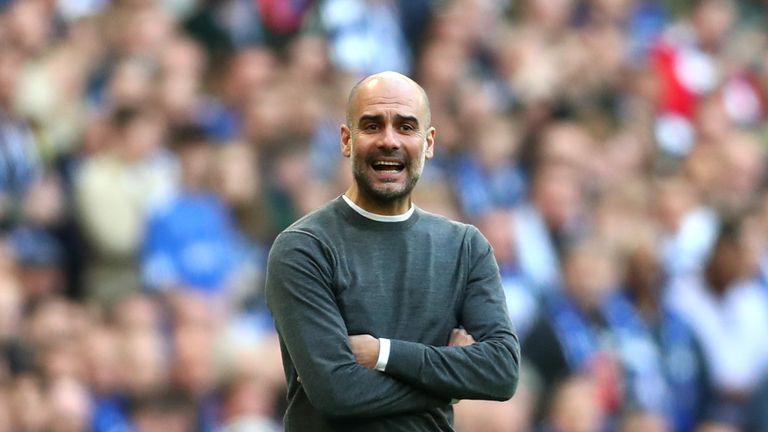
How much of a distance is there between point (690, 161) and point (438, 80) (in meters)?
1.99

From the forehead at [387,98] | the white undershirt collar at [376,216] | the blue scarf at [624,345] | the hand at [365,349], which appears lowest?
the blue scarf at [624,345]

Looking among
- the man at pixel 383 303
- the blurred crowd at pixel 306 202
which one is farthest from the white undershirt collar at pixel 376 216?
the blurred crowd at pixel 306 202

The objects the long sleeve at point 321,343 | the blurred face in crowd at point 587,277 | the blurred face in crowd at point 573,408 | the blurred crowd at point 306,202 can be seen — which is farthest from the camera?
the blurred face in crowd at point 587,277

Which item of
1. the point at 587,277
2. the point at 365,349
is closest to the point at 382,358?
the point at 365,349

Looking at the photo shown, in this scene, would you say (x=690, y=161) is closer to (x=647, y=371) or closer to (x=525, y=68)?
(x=525, y=68)

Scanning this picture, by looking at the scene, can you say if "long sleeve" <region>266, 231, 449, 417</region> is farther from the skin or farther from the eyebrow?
the eyebrow

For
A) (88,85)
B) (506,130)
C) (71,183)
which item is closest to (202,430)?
(71,183)

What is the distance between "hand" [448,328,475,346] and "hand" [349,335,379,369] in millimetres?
223

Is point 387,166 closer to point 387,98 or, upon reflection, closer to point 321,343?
point 387,98

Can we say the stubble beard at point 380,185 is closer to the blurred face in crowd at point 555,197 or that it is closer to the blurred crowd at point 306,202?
the blurred crowd at point 306,202

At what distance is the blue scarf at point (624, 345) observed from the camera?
873 centimetres

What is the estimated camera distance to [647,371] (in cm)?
902

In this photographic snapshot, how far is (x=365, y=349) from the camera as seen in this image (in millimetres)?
3910

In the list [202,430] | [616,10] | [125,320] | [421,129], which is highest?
[616,10]
